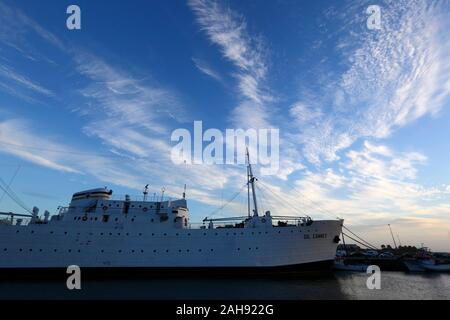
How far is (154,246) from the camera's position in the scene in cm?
2831

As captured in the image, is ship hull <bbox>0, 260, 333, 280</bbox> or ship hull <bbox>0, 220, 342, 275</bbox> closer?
ship hull <bbox>0, 260, 333, 280</bbox>

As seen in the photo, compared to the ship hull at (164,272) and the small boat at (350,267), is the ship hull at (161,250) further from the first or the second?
the small boat at (350,267)

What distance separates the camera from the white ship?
26.9 m

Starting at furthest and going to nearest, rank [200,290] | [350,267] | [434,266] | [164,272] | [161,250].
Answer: [350,267], [434,266], [161,250], [164,272], [200,290]

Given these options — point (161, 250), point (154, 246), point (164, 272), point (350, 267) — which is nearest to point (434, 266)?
point (350, 267)

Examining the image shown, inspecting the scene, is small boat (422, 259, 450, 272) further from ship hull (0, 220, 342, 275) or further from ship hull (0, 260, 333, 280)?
ship hull (0, 260, 333, 280)

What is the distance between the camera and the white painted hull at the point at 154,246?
2678 centimetres

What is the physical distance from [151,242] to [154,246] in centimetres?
53

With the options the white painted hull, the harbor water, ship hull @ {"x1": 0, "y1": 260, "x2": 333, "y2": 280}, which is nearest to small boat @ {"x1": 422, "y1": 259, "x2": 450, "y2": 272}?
the harbor water

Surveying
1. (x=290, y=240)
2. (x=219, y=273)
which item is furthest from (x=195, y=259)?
(x=290, y=240)

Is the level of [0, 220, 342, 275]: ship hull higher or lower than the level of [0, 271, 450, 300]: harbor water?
higher

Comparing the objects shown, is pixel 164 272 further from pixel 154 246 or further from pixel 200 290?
pixel 200 290
